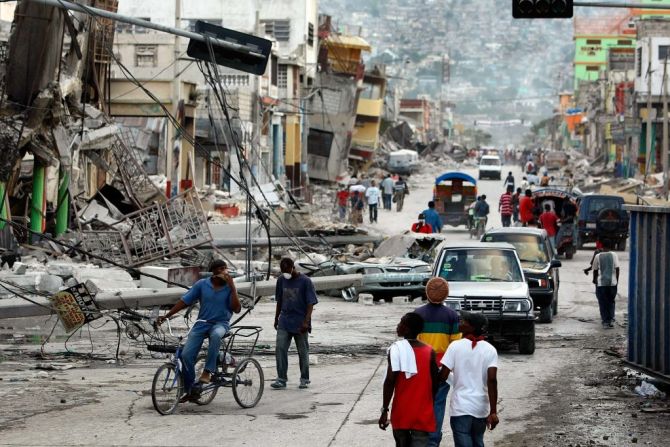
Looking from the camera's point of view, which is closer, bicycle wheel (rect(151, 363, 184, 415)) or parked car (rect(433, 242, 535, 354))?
bicycle wheel (rect(151, 363, 184, 415))

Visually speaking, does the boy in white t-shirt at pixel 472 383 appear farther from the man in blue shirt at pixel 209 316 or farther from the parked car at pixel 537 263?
the parked car at pixel 537 263

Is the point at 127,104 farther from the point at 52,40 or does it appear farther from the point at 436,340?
the point at 436,340

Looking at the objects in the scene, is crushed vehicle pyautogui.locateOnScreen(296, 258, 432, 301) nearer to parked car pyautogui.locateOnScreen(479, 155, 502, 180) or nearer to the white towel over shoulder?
the white towel over shoulder

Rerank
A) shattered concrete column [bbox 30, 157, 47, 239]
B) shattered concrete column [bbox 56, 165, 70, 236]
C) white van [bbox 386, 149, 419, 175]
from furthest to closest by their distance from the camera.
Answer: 1. white van [bbox 386, 149, 419, 175]
2. shattered concrete column [bbox 56, 165, 70, 236]
3. shattered concrete column [bbox 30, 157, 47, 239]

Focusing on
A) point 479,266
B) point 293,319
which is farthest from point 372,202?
point 293,319

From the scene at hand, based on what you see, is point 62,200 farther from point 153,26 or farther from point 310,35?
point 310,35

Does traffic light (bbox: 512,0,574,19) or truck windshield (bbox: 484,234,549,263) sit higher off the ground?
traffic light (bbox: 512,0,574,19)

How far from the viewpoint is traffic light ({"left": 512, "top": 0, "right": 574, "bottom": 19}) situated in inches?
719

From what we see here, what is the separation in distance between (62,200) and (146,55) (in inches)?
788

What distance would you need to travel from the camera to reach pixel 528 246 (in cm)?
2559

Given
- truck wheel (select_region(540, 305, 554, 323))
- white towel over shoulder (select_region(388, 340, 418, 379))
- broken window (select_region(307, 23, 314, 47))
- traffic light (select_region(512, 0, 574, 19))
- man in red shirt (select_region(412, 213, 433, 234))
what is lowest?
truck wheel (select_region(540, 305, 554, 323))

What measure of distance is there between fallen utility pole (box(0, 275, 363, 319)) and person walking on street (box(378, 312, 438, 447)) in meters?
10.5

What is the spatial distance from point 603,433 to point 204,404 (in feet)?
13.6

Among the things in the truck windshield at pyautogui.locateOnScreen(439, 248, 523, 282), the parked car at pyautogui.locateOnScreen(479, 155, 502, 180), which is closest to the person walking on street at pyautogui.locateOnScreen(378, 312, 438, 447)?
the truck windshield at pyautogui.locateOnScreen(439, 248, 523, 282)
